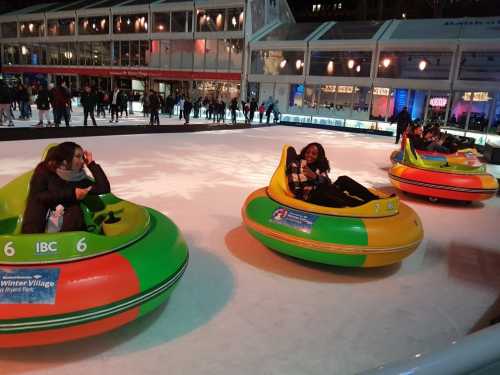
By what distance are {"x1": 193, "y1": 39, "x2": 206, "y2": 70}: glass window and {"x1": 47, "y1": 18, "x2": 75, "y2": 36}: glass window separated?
1255 centimetres

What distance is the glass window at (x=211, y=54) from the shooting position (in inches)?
1077

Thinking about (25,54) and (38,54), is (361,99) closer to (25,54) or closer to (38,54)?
(38,54)

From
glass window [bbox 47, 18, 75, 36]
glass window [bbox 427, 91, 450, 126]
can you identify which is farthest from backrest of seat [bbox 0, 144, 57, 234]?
glass window [bbox 47, 18, 75, 36]

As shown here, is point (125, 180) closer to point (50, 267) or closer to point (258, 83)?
point (50, 267)

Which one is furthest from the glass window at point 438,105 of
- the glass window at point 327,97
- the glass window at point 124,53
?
the glass window at point 124,53

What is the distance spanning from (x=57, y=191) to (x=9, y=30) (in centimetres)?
4340

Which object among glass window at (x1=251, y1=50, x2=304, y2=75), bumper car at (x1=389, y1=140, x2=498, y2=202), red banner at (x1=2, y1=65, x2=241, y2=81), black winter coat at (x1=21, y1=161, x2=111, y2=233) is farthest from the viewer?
red banner at (x1=2, y1=65, x2=241, y2=81)

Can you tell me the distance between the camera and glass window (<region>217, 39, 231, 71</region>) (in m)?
27.0

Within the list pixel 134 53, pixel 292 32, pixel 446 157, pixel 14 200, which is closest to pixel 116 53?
pixel 134 53

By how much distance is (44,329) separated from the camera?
84.5 inches

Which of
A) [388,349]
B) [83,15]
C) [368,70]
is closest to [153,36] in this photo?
[83,15]

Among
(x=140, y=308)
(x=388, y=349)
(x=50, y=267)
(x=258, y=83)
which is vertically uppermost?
(x=258, y=83)

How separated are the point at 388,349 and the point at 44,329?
208 cm

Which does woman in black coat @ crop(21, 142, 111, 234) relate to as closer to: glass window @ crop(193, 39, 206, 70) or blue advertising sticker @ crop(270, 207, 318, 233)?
blue advertising sticker @ crop(270, 207, 318, 233)
